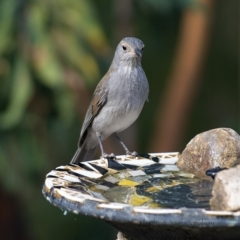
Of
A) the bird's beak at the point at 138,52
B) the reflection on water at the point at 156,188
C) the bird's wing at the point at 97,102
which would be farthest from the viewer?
the bird's wing at the point at 97,102

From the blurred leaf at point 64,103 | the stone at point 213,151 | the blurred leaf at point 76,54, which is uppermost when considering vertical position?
the blurred leaf at point 76,54

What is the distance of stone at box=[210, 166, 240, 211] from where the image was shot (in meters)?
3.13

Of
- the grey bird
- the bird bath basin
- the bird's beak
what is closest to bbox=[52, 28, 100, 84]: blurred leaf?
the grey bird

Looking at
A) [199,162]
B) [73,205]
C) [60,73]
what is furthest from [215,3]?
[73,205]

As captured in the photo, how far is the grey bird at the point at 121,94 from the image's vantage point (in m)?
5.70

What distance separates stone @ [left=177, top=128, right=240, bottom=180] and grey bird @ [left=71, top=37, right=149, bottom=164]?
4.69 feet

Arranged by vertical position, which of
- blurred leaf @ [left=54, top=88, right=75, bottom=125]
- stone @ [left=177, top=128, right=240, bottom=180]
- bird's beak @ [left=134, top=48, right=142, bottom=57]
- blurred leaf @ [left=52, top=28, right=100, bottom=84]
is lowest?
blurred leaf @ [left=54, top=88, right=75, bottom=125]

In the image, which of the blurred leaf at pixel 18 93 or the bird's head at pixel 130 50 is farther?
the blurred leaf at pixel 18 93

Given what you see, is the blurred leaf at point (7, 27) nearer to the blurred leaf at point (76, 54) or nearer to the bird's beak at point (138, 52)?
the blurred leaf at point (76, 54)

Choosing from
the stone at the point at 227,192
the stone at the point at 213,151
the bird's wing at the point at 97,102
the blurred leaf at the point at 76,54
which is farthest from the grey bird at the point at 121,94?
the stone at the point at 227,192

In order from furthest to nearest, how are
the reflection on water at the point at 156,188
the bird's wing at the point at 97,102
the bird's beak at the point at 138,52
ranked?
1. the bird's wing at the point at 97,102
2. the bird's beak at the point at 138,52
3. the reflection on water at the point at 156,188

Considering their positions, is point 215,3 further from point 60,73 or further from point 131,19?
point 60,73

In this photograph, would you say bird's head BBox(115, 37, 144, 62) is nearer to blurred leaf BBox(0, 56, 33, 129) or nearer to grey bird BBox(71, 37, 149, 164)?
grey bird BBox(71, 37, 149, 164)

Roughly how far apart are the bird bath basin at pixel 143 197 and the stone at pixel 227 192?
0.24 feet
